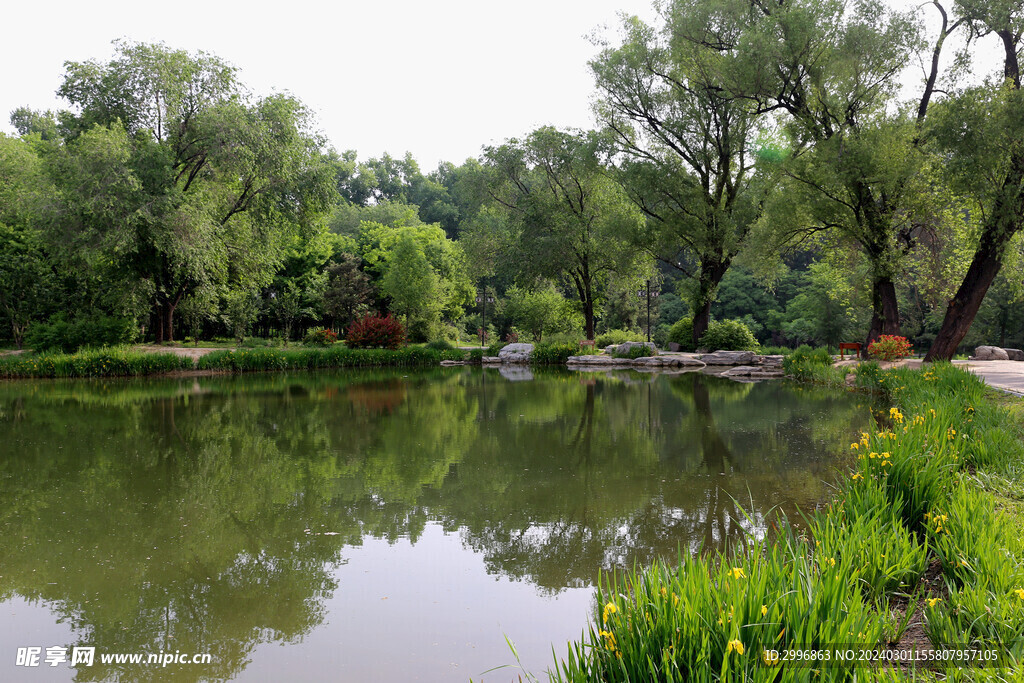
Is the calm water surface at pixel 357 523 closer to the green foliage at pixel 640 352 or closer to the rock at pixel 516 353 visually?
the green foliage at pixel 640 352

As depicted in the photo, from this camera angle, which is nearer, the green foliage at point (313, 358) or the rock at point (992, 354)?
the rock at point (992, 354)

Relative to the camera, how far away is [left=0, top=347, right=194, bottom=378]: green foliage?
17.8 meters

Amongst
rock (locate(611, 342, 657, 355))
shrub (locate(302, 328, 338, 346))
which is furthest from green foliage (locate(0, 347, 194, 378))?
rock (locate(611, 342, 657, 355))

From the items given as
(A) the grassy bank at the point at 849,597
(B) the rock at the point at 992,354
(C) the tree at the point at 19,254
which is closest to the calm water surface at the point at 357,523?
(A) the grassy bank at the point at 849,597

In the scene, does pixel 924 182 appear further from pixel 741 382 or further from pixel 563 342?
pixel 563 342

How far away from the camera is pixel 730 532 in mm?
4660

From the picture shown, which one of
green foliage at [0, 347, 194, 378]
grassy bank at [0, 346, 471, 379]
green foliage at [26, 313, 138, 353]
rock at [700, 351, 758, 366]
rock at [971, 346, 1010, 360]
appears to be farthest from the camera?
rock at [700, 351, 758, 366]

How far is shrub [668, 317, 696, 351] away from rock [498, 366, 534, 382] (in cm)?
726

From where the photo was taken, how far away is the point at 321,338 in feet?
97.5

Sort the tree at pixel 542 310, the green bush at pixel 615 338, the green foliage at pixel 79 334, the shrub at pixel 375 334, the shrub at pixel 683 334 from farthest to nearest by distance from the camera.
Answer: the tree at pixel 542 310, the green bush at pixel 615 338, the shrub at pixel 683 334, the shrub at pixel 375 334, the green foliage at pixel 79 334

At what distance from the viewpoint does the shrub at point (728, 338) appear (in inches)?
955

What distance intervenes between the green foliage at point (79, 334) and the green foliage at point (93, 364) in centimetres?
121

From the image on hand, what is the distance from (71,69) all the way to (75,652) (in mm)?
24963

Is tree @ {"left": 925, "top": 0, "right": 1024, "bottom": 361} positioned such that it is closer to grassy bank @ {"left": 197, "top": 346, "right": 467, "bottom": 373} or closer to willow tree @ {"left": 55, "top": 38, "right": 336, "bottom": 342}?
grassy bank @ {"left": 197, "top": 346, "right": 467, "bottom": 373}
